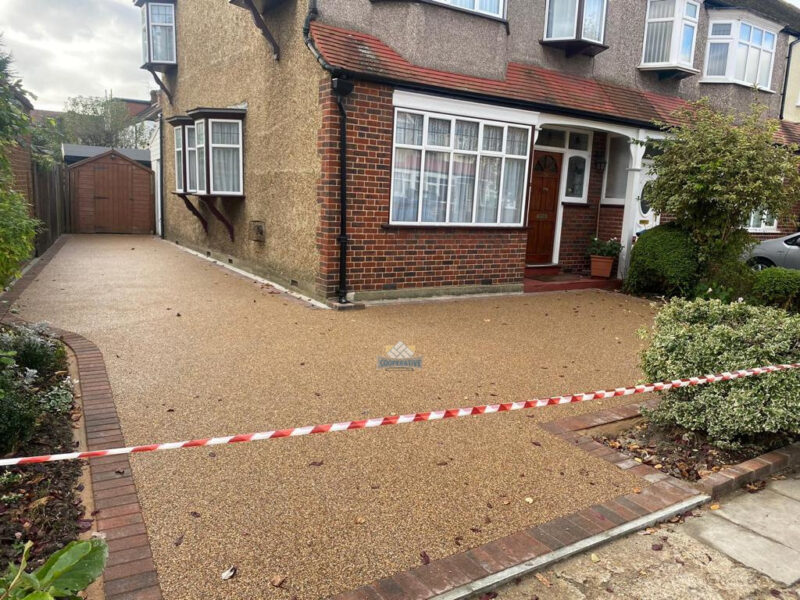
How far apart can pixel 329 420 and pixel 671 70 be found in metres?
11.9

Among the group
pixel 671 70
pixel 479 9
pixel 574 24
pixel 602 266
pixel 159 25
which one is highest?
pixel 159 25

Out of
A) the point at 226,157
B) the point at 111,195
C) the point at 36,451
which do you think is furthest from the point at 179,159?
the point at 36,451

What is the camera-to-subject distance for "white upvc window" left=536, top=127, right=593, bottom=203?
12.4m

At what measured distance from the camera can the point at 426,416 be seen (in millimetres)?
3588

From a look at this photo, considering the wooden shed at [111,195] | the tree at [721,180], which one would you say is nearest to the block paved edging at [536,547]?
the tree at [721,180]

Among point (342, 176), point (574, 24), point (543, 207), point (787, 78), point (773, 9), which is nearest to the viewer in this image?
point (342, 176)

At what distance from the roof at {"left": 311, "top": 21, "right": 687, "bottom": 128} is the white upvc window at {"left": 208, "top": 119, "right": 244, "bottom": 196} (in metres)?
3.79

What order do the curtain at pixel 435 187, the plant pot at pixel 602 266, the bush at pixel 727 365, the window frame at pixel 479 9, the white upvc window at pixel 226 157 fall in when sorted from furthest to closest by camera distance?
the plant pot at pixel 602 266, the white upvc window at pixel 226 157, the curtain at pixel 435 187, the window frame at pixel 479 9, the bush at pixel 727 365

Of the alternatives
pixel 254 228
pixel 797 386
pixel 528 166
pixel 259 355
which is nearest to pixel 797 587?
pixel 797 386

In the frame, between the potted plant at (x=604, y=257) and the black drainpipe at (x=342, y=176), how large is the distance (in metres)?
5.88

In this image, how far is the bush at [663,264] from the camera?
10.7 m

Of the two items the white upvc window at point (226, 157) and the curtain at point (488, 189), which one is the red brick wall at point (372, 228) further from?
the white upvc window at point (226, 157)

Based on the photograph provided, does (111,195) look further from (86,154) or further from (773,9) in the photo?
(773,9)

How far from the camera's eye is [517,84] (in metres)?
10.5
